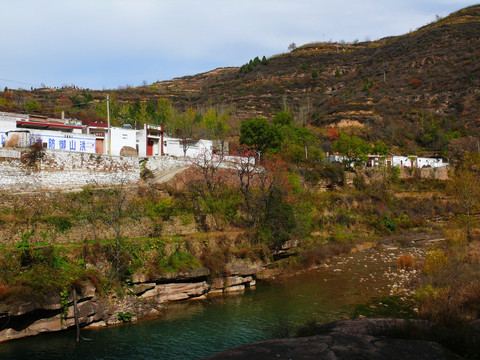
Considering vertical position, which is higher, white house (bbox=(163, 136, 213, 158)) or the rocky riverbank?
white house (bbox=(163, 136, 213, 158))

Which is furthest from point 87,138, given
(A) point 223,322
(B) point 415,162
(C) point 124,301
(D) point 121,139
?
(B) point 415,162

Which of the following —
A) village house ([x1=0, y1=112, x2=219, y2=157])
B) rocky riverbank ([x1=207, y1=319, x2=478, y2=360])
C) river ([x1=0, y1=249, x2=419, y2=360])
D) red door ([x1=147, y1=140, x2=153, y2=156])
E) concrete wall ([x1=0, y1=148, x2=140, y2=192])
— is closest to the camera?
rocky riverbank ([x1=207, y1=319, x2=478, y2=360])

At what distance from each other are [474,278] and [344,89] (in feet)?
341

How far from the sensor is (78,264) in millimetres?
22625

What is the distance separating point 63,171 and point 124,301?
15514mm

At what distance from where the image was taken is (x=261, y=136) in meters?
52.2

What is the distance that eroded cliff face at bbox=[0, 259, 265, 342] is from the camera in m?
18.4

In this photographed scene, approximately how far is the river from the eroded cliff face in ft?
2.04

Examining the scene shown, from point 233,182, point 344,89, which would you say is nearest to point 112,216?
point 233,182

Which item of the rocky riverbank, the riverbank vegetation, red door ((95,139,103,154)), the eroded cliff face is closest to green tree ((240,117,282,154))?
the riverbank vegetation

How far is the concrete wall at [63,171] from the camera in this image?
30172mm

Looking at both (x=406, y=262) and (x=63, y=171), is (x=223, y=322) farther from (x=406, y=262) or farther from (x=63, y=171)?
(x=63, y=171)

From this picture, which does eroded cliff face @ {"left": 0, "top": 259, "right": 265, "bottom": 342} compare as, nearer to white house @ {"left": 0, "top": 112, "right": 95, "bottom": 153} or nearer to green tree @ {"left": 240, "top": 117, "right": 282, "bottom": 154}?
white house @ {"left": 0, "top": 112, "right": 95, "bottom": 153}

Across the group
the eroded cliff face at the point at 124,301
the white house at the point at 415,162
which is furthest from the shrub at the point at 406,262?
the white house at the point at 415,162
